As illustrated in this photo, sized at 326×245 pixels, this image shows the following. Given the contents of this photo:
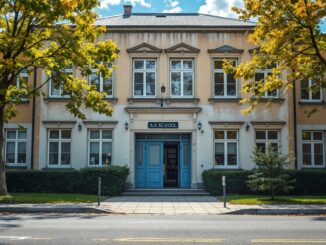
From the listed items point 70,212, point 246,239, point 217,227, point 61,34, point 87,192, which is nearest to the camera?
point 246,239

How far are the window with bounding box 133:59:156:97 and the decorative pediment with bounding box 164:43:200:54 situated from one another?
1127 millimetres

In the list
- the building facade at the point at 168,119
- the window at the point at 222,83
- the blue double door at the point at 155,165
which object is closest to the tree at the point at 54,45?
the building facade at the point at 168,119

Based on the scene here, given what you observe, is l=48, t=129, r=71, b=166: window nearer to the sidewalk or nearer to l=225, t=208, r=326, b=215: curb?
the sidewalk

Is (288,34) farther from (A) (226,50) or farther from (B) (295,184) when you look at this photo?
(B) (295,184)

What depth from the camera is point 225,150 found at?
23125mm

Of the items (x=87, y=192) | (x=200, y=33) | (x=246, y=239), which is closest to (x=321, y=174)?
(x=200, y=33)

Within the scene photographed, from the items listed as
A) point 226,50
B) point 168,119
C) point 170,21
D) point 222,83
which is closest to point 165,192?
point 168,119

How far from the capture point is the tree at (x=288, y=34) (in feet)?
52.9

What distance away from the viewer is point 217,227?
10758 millimetres

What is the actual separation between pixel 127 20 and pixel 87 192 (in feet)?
35.0

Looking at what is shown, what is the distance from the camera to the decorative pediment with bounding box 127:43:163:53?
23.2m

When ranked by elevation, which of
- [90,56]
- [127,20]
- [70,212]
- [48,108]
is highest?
[127,20]

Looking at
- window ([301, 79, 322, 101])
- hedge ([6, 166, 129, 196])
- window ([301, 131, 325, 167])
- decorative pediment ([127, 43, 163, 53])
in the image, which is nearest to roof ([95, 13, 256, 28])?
decorative pediment ([127, 43, 163, 53])

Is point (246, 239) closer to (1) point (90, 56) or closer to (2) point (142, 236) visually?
(2) point (142, 236)
